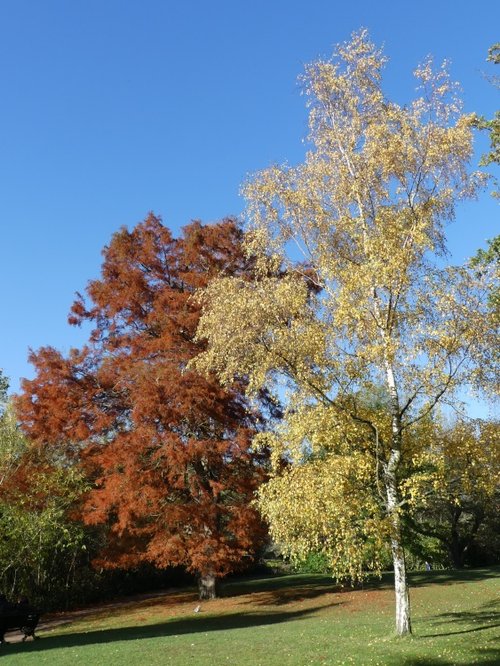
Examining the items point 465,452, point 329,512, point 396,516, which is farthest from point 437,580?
point 329,512

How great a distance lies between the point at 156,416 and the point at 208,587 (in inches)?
271

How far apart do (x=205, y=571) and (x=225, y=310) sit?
484 inches

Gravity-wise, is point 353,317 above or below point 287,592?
above

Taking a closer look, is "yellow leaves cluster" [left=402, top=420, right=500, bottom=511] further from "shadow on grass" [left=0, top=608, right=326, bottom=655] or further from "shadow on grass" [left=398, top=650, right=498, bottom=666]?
"shadow on grass" [left=0, top=608, right=326, bottom=655]

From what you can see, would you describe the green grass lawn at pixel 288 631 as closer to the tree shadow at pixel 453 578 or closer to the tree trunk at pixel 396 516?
the tree shadow at pixel 453 578

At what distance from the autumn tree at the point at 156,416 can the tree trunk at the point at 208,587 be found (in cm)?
5

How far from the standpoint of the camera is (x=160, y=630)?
1519 cm

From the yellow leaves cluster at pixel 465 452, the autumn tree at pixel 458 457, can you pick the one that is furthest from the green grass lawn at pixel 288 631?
the yellow leaves cluster at pixel 465 452

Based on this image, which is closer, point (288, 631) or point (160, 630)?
point (288, 631)

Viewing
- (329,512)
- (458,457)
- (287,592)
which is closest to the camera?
(329,512)

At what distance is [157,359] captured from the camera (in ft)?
66.3

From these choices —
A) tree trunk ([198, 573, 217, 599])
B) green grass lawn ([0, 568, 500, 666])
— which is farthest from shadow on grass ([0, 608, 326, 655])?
tree trunk ([198, 573, 217, 599])

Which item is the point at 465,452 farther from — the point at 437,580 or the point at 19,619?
the point at 437,580

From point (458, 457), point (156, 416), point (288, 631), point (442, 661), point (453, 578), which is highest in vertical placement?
point (156, 416)
